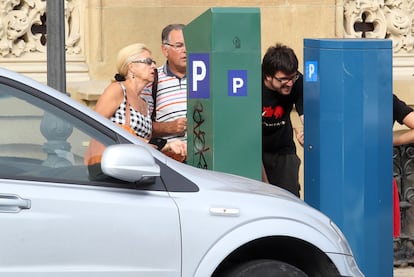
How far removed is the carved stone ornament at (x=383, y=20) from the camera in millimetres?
10672

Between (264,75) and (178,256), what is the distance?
2.58 metres

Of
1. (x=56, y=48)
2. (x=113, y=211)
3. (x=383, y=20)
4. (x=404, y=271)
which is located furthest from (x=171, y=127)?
(x=383, y=20)

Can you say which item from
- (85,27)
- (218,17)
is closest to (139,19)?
(85,27)

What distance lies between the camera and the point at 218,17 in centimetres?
634

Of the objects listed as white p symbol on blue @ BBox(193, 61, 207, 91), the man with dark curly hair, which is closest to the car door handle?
white p symbol on blue @ BBox(193, 61, 207, 91)

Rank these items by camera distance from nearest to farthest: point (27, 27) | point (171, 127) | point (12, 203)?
point (12, 203), point (171, 127), point (27, 27)

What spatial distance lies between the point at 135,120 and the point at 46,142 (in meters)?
2.10

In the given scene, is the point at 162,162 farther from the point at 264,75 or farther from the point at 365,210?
the point at 264,75

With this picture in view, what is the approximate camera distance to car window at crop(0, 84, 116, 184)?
16.5 feet

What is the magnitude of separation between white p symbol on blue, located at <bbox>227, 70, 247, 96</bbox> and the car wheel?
1.47 metres

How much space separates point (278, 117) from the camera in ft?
24.7

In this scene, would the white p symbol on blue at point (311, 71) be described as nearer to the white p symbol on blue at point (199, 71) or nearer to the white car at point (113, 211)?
the white p symbol on blue at point (199, 71)

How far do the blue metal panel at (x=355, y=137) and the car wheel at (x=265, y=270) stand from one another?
1277 mm

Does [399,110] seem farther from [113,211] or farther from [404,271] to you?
[113,211]
